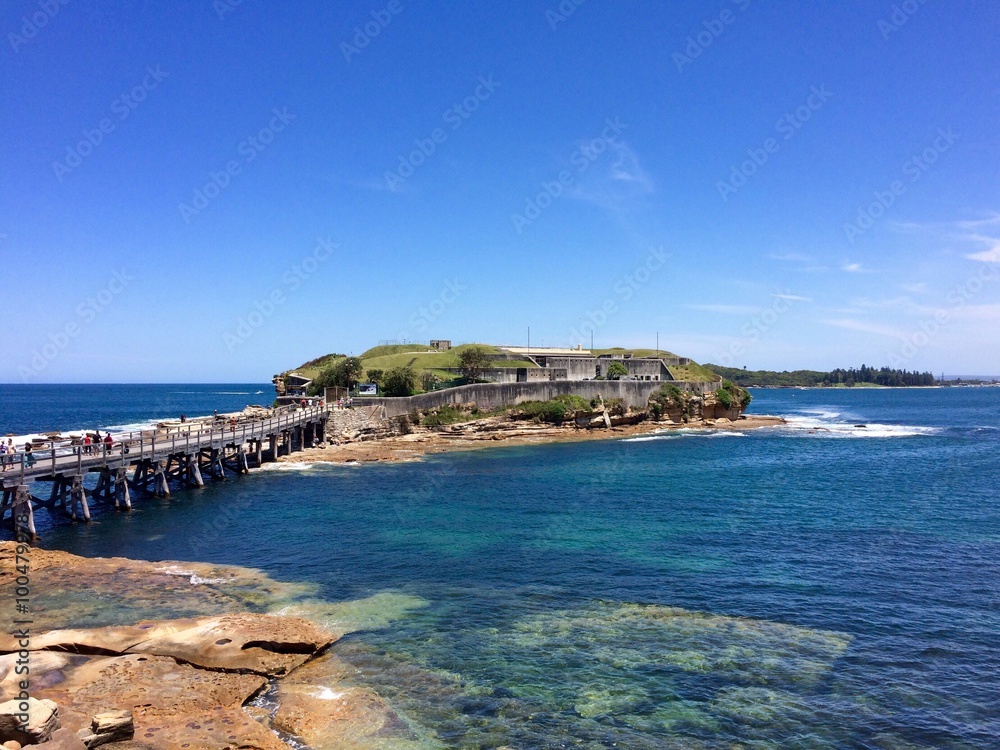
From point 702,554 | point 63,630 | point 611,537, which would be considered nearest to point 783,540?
point 702,554

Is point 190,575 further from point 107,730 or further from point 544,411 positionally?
point 544,411

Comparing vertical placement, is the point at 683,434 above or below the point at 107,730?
above

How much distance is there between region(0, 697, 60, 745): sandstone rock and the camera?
9.98 metres

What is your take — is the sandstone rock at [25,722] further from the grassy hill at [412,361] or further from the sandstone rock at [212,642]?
the grassy hill at [412,361]

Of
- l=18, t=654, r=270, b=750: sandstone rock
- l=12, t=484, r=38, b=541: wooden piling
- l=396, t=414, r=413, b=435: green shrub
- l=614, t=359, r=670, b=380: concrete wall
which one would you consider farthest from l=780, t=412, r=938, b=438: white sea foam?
l=18, t=654, r=270, b=750: sandstone rock

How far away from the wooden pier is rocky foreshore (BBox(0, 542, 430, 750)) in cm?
865

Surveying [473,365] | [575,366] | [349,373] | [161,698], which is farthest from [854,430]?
[161,698]

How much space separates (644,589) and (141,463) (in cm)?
2960

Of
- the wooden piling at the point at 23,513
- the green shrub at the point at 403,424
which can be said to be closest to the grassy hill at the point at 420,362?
the green shrub at the point at 403,424

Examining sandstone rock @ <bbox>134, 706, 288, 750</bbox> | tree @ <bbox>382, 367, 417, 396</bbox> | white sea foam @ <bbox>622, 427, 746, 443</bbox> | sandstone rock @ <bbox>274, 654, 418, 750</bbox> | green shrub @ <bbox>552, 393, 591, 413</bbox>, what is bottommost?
sandstone rock @ <bbox>274, 654, 418, 750</bbox>

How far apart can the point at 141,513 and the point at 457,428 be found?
108 feet

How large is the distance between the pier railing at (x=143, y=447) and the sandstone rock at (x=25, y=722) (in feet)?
67.0

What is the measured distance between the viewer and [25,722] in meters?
10.1

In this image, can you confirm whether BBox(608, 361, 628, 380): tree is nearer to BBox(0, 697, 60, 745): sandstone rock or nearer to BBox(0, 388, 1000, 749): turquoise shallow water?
BBox(0, 388, 1000, 749): turquoise shallow water
